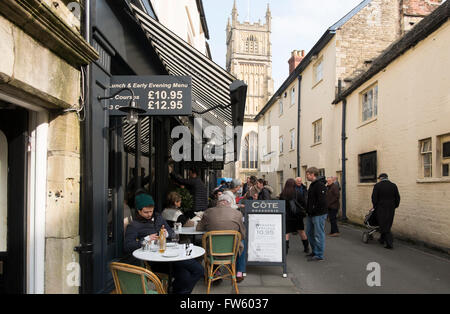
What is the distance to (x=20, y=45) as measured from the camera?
2.79 meters

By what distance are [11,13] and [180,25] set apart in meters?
→ 8.18

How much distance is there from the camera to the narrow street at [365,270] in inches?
205

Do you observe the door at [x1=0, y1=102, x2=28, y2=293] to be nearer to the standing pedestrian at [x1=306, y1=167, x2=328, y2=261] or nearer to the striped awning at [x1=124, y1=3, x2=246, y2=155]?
the striped awning at [x1=124, y1=3, x2=246, y2=155]

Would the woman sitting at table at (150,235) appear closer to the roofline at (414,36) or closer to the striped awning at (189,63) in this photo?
the striped awning at (189,63)

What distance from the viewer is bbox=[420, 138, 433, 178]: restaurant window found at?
8695mm

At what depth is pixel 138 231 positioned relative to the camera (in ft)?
13.6

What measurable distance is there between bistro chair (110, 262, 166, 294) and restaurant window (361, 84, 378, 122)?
421 inches

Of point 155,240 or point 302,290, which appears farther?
point 302,290

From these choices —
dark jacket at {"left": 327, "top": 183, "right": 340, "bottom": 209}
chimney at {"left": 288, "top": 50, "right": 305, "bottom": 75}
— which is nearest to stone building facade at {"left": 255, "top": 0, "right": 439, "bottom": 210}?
dark jacket at {"left": 327, "top": 183, "right": 340, "bottom": 209}

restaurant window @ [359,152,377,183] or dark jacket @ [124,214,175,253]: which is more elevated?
restaurant window @ [359,152,377,183]

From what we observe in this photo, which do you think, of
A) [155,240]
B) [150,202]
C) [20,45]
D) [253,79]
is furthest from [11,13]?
[253,79]

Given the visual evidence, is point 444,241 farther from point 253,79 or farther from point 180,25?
point 253,79

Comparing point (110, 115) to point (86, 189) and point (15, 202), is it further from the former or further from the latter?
point (15, 202)

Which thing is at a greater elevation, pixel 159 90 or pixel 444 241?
pixel 159 90
